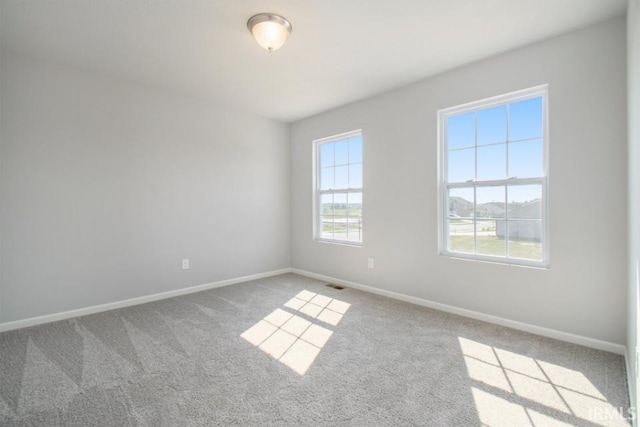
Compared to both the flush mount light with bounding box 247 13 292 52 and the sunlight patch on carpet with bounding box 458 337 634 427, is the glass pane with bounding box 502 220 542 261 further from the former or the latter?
the flush mount light with bounding box 247 13 292 52

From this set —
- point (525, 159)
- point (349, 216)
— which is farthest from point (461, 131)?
point (349, 216)

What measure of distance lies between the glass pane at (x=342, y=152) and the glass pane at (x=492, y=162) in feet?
6.16

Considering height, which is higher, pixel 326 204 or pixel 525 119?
pixel 525 119

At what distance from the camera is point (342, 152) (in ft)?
15.0

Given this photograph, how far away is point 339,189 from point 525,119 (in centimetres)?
246

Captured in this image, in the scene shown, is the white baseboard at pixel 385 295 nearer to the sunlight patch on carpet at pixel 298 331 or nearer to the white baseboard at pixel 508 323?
the white baseboard at pixel 508 323

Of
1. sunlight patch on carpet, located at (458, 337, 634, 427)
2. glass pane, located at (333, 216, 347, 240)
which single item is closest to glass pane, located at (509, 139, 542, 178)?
sunlight patch on carpet, located at (458, 337, 634, 427)

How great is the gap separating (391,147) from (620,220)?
2211mm

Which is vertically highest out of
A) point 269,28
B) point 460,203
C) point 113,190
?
point 269,28

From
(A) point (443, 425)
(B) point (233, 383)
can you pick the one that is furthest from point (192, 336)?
(A) point (443, 425)

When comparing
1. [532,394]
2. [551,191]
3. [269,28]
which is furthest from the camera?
[551,191]

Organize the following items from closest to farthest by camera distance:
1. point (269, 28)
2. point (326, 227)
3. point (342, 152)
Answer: point (269, 28)
point (342, 152)
point (326, 227)

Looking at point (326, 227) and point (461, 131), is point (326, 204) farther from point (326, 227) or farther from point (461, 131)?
point (461, 131)

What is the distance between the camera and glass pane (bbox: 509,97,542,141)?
9.05 ft
